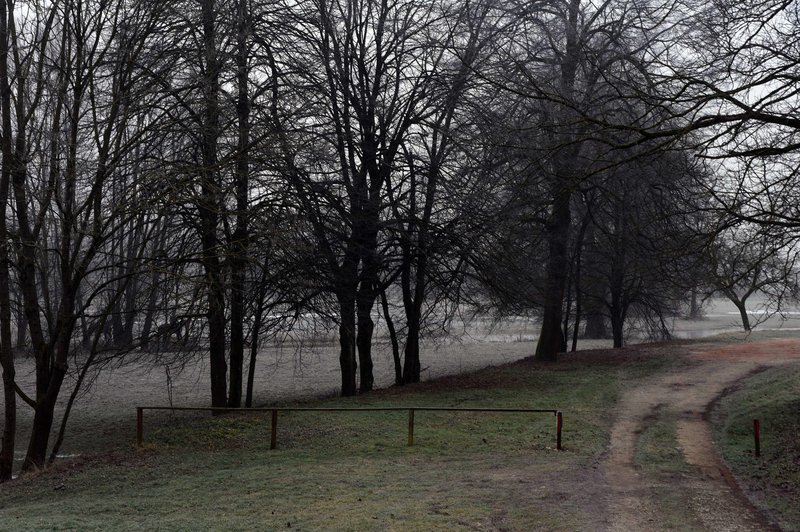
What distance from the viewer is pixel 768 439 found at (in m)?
14.3

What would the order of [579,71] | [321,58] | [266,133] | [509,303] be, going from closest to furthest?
[266,133] → [321,58] → [509,303] → [579,71]

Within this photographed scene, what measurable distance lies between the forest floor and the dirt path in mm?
40

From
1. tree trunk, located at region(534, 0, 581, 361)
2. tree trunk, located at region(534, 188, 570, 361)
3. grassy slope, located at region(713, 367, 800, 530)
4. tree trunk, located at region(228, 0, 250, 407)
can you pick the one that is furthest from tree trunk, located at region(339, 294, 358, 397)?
grassy slope, located at region(713, 367, 800, 530)

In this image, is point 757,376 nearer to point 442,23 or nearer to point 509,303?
point 509,303

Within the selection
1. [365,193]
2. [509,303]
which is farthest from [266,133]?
[509,303]

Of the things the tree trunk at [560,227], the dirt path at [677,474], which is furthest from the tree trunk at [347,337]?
the dirt path at [677,474]

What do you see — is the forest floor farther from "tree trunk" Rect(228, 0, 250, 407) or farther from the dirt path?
"tree trunk" Rect(228, 0, 250, 407)

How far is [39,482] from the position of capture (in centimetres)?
1328

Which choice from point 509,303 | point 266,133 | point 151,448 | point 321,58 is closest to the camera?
point 151,448

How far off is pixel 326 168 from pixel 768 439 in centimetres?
1225

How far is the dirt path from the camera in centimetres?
938

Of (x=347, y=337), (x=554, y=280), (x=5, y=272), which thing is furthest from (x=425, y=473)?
(x=554, y=280)

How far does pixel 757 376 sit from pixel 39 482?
1893 cm

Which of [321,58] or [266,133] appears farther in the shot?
[321,58]
